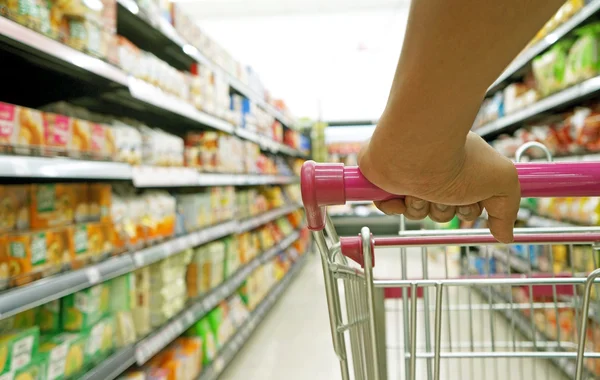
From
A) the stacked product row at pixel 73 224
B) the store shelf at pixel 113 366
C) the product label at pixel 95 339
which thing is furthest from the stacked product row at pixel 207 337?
the stacked product row at pixel 73 224

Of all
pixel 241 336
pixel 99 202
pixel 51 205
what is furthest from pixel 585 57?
pixel 241 336

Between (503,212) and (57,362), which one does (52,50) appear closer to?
(57,362)

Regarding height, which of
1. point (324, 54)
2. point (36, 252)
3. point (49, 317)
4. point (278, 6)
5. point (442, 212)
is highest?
point (278, 6)

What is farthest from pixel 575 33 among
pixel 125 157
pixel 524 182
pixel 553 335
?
pixel 125 157

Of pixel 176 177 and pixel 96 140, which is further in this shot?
pixel 176 177

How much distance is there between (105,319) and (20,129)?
70 centimetres

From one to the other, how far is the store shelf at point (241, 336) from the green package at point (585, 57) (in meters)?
2.31

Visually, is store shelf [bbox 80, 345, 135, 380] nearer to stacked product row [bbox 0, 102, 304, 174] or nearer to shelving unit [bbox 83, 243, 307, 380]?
shelving unit [bbox 83, 243, 307, 380]

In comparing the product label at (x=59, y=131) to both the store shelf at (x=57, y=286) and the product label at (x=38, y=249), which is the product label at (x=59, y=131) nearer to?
the product label at (x=38, y=249)

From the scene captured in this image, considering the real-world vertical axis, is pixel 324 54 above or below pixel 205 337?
above

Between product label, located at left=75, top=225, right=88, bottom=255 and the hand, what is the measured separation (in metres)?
1.05

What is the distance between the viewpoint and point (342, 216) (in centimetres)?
689

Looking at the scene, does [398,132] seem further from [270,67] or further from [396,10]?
[270,67]

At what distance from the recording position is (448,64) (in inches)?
15.1
